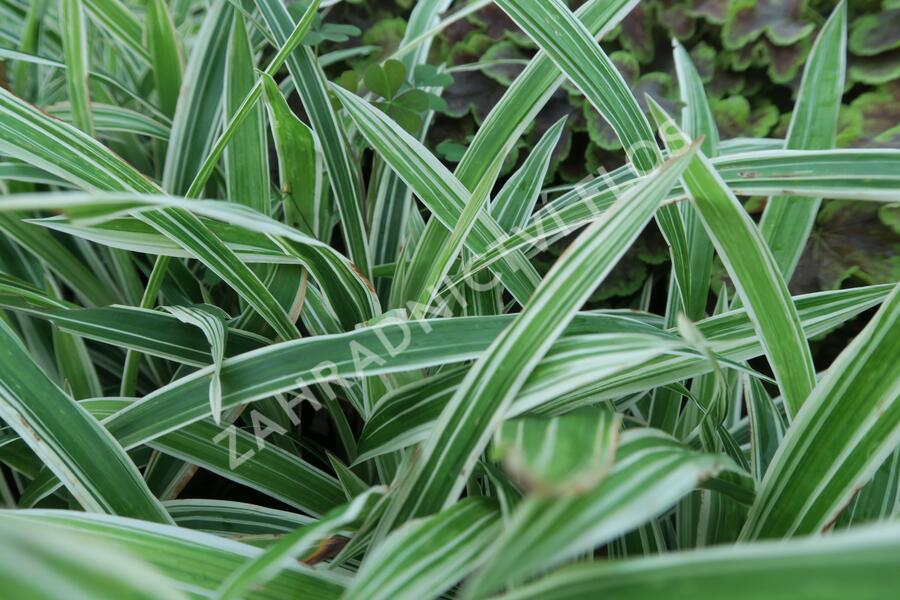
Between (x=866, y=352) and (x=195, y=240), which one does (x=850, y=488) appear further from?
(x=195, y=240)

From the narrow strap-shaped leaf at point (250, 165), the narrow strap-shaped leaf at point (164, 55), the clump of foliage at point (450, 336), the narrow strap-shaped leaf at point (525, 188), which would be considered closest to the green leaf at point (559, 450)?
the clump of foliage at point (450, 336)

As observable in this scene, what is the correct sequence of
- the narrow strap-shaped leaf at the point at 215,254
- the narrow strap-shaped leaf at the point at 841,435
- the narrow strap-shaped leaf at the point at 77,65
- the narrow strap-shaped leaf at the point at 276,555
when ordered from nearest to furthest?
the narrow strap-shaped leaf at the point at 276,555, the narrow strap-shaped leaf at the point at 841,435, the narrow strap-shaped leaf at the point at 215,254, the narrow strap-shaped leaf at the point at 77,65

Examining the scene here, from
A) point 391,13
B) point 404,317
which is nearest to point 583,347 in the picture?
point 404,317

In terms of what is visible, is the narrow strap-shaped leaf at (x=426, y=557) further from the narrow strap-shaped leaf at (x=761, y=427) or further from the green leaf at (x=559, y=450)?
the narrow strap-shaped leaf at (x=761, y=427)

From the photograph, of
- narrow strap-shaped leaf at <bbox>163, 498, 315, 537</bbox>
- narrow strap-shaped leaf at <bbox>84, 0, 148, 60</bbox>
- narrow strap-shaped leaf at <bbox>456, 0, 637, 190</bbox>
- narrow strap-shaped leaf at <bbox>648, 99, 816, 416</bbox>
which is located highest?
narrow strap-shaped leaf at <bbox>84, 0, 148, 60</bbox>

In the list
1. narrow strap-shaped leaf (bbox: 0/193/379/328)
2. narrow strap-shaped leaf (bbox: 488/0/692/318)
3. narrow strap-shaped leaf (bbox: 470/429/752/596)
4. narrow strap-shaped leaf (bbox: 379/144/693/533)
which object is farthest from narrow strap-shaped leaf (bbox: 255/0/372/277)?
narrow strap-shaped leaf (bbox: 470/429/752/596)

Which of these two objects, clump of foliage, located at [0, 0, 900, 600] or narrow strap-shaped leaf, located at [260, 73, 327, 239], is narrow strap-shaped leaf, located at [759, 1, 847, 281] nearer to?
clump of foliage, located at [0, 0, 900, 600]

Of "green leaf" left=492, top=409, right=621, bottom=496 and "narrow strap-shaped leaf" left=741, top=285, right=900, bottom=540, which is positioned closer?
"green leaf" left=492, top=409, right=621, bottom=496

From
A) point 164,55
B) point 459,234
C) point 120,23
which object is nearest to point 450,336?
point 459,234
